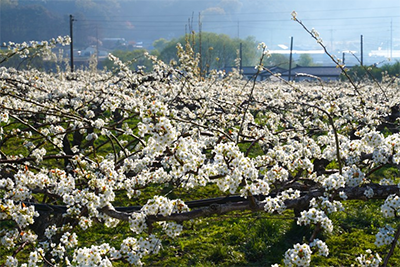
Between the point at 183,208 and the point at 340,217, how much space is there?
244 centimetres

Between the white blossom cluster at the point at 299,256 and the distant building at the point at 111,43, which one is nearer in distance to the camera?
the white blossom cluster at the point at 299,256

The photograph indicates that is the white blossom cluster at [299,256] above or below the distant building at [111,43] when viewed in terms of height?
below

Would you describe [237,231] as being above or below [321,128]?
below

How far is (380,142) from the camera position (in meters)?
2.65

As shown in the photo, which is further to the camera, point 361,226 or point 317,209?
point 361,226

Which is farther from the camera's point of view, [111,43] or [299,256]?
[111,43]

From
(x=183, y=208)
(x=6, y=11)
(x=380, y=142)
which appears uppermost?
(x=6, y=11)

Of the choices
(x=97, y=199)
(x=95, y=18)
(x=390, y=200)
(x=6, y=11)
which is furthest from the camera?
(x=95, y=18)

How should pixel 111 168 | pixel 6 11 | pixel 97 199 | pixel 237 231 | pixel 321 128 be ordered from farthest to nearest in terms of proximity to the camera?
pixel 6 11 < pixel 321 128 < pixel 237 231 < pixel 111 168 < pixel 97 199

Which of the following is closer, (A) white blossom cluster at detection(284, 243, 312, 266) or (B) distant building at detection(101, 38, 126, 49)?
(A) white blossom cluster at detection(284, 243, 312, 266)

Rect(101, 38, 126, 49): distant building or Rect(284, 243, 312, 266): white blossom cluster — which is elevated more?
Rect(101, 38, 126, 49): distant building

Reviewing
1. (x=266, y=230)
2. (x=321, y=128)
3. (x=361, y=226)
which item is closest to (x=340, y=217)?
(x=361, y=226)

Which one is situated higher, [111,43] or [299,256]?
[111,43]

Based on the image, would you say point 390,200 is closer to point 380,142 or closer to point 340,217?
point 380,142
